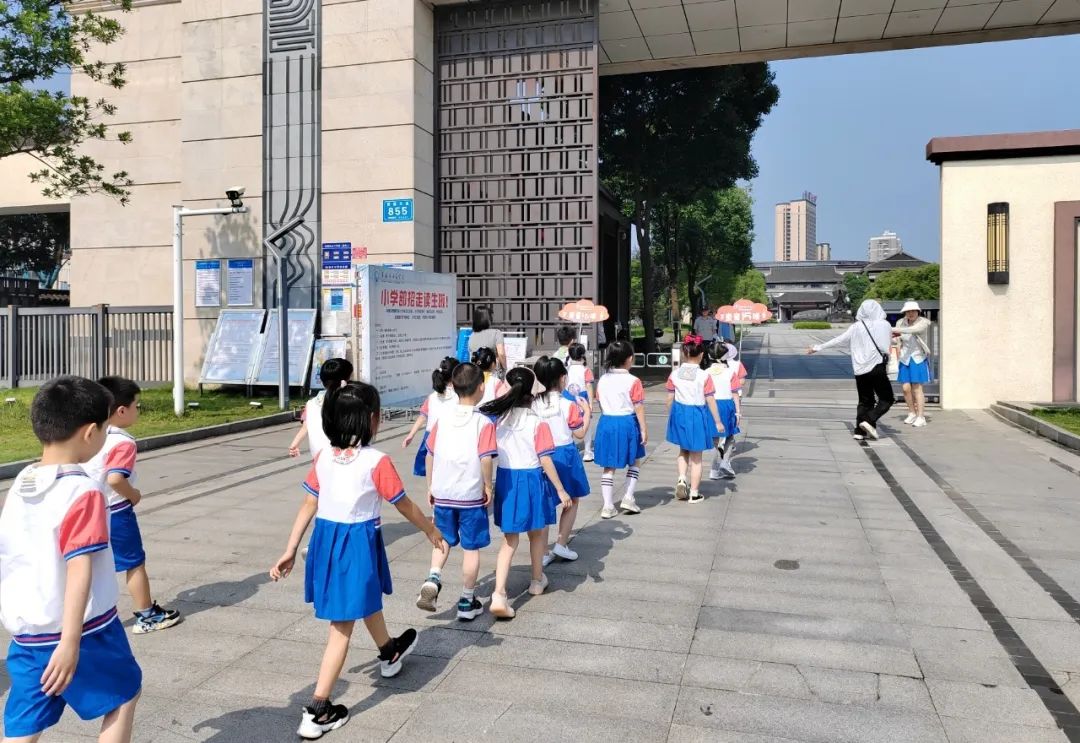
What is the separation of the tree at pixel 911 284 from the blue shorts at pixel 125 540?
6452 cm

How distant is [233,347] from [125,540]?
1153 centimetres

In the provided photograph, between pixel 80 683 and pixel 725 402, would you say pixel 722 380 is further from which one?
pixel 80 683

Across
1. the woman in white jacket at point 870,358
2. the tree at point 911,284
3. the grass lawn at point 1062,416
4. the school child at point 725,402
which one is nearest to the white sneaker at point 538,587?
the school child at point 725,402

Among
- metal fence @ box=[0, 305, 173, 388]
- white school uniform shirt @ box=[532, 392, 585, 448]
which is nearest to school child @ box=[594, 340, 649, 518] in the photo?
white school uniform shirt @ box=[532, 392, 585, 448]

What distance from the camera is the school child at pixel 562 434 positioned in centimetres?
509

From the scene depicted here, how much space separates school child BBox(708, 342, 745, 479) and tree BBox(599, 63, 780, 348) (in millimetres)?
18085

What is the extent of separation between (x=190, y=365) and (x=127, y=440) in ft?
43.8

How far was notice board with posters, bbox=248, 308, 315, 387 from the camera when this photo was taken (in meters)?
14.5

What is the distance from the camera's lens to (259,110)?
15.4 metres

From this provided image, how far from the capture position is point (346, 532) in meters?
3.13

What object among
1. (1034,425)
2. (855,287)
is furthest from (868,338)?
(855,287)

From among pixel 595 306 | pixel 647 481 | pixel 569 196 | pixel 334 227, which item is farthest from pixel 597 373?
pixel 647 481

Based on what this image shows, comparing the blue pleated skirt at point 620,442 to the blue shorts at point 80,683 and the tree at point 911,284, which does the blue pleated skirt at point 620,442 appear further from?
the tree at point 911,284

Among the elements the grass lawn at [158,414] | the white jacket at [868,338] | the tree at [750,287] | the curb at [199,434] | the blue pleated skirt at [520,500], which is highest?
the tree at [750,287]
